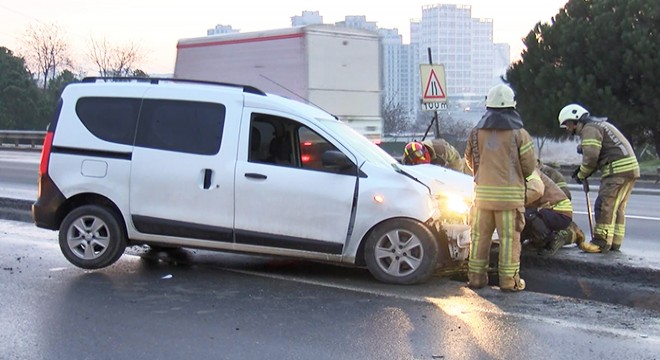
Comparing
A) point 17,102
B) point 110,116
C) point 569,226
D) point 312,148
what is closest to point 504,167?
point 312,148

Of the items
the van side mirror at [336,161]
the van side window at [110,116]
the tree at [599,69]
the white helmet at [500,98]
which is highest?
the tree at [599,69]

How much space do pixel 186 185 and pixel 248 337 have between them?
2050 mm

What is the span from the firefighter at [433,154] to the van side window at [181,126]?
2.56 metres

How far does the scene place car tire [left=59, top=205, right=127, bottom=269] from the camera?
6.75m

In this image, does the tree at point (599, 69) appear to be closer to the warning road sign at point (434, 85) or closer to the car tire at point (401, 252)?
the warning road sign at point (434, 85)

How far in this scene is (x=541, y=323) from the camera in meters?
5.31

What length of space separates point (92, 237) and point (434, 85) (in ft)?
31.3

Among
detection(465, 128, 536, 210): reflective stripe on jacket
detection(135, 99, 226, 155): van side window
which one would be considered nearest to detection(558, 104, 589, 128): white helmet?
detection(465, 128, 536, 210): reflective stripe on jacket

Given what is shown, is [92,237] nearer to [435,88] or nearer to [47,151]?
[47,151]

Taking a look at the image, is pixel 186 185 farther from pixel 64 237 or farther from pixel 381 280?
pixel 381 280

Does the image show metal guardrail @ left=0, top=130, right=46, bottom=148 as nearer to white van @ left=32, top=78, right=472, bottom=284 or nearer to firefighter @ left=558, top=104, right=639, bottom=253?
white van @ left=32, top=78, right=472, bottom=284

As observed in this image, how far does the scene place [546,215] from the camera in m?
7.11

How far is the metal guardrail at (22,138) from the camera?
1410 inches

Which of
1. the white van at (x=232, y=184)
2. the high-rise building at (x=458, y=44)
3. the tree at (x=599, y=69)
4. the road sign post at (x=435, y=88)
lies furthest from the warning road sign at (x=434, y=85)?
the high-rise building at (x=458, y=44)
